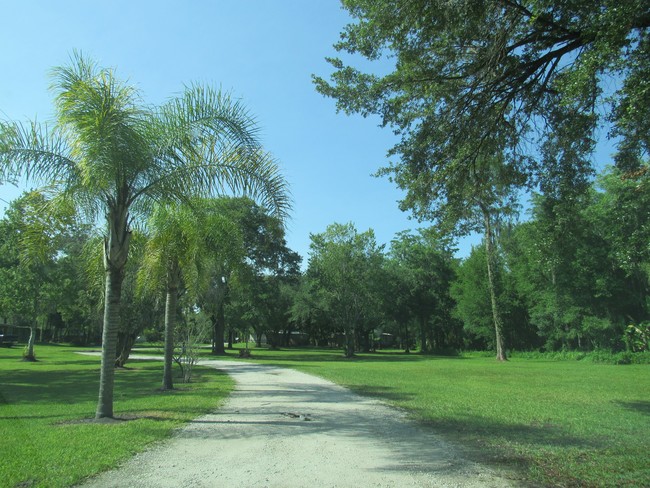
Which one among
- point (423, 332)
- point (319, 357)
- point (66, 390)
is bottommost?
point (319, 357)

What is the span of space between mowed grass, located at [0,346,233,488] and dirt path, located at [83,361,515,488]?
0.45 m

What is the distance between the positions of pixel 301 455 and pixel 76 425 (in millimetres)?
4614

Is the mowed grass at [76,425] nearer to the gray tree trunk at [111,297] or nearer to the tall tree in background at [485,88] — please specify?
the gray tree trunk at [111,297]

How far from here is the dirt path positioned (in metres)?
5.25

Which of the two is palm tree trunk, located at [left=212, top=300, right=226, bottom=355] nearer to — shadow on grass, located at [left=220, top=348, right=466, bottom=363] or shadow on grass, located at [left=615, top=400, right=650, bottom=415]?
shadow on grass, located at [left=220, top=348, right=466, bottom=363]

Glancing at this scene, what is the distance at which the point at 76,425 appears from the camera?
27.7ft

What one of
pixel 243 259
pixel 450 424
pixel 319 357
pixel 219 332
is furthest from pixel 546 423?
pixel 219 332

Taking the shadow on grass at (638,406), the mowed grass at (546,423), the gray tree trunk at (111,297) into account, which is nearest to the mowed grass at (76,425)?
the gray tree trunk at (111,297)

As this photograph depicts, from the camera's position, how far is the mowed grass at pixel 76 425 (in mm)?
5707

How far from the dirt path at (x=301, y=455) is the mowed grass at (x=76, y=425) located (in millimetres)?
449

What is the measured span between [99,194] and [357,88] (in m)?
5.70

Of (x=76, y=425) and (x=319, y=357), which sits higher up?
(x=76, y=425)

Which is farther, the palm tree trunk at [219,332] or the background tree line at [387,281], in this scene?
the palm tree trunk at [219,332]

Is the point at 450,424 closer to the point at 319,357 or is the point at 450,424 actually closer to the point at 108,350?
the point at 108,350
